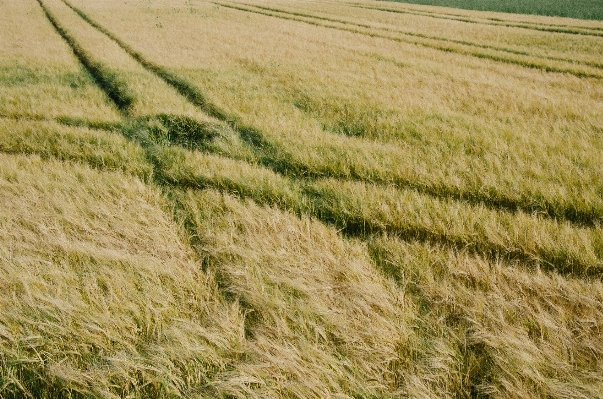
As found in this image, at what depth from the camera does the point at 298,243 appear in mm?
3285

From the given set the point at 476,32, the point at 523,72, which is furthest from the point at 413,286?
the point at 476,32

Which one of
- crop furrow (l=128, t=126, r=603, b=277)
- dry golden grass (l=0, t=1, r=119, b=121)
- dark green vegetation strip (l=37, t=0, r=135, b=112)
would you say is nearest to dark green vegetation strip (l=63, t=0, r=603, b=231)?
crop furrow (l=128, t=126, r=603, b=277)

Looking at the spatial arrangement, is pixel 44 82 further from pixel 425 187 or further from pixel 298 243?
pixel 425 187

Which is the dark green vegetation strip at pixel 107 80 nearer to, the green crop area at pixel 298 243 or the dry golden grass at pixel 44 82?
the green crop area at pixel 298 243

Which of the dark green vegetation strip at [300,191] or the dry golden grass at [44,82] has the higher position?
the dry golden grass at [44,82]

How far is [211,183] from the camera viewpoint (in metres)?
4.54

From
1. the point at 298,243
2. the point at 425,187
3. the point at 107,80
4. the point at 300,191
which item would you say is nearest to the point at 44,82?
the point at 107,80

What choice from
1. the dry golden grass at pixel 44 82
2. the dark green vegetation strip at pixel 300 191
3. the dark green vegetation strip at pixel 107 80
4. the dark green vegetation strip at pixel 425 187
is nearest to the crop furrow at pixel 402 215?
the dark green vegetation strip at pixel 300 191

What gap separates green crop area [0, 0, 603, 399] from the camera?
A: 2121 millimetres

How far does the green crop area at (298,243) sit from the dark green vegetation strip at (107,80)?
110 millimetres

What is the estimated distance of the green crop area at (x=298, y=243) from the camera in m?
2.12

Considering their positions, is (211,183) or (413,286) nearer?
(413,286)

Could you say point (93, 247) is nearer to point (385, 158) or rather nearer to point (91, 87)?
point (385, 158)

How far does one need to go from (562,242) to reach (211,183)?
3.54 metres
